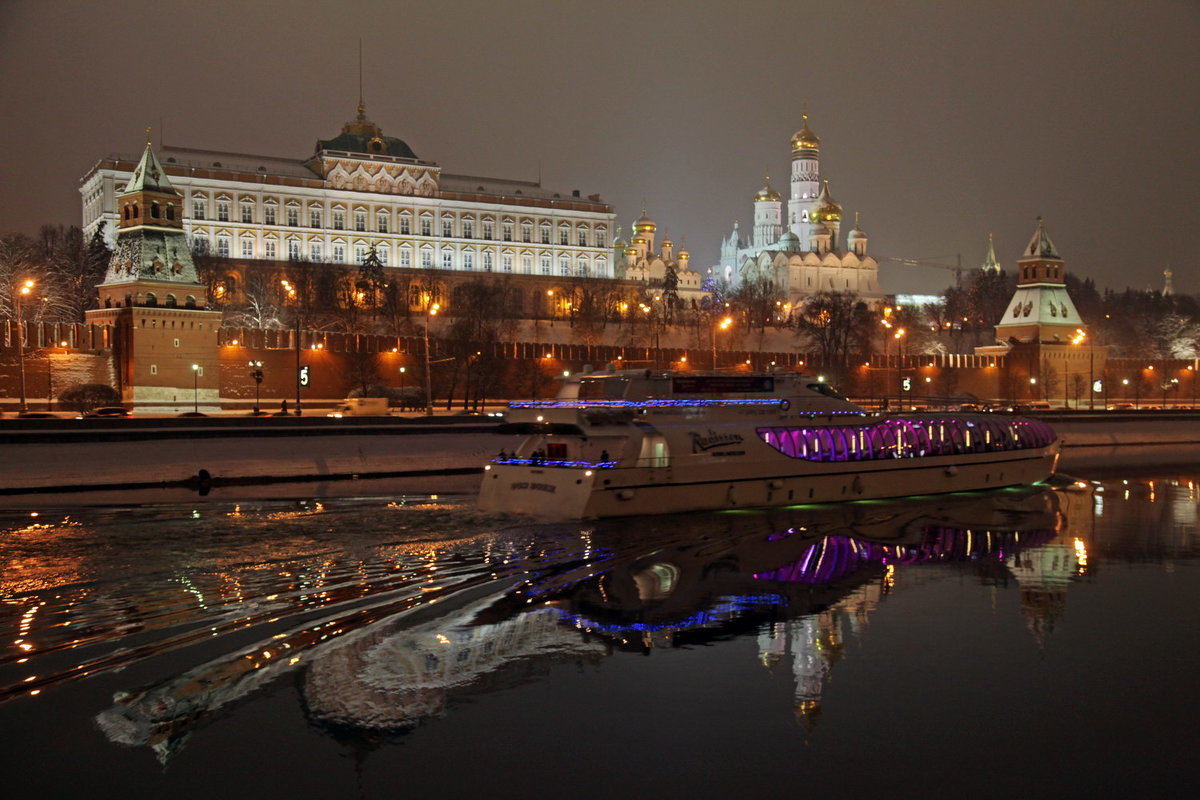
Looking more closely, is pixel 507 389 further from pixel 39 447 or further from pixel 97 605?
pixel 97 605

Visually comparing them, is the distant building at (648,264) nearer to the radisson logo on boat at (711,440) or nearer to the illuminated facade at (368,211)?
the illuminated facade at (368,211)

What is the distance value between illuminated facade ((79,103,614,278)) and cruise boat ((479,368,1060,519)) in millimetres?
100153

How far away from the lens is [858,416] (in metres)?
28.5

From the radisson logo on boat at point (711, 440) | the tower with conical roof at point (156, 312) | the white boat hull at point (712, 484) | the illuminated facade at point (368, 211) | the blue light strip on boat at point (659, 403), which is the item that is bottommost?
the white boat hull at point (712, 484)

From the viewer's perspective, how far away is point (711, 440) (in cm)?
2505

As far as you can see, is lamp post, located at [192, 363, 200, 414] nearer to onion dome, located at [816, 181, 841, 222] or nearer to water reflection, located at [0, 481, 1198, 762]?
water reflection, located at [0, 481, 1198, 762]

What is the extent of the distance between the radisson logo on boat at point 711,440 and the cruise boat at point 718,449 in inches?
0.9

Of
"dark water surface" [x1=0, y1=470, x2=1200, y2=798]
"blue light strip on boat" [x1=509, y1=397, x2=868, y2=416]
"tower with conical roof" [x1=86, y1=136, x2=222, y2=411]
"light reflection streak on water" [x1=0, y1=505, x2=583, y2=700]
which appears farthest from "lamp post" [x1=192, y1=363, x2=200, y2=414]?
"light reflection streak on water" [x1=0, y1=505, x2=583, y2=700]

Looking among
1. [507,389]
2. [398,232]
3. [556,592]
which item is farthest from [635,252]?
[556,592]

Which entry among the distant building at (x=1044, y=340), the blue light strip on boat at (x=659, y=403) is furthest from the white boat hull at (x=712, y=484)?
the distant building at (x=1044, y=340)

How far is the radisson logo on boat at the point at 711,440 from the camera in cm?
2481

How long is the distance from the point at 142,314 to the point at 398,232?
7288cm

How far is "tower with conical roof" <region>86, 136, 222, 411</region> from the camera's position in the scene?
6400 cm

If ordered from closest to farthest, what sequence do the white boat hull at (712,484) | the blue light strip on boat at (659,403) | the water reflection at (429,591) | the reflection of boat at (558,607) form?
the reflection of boat at (558,607)
the water reflection at (429,591)
the white boat hull at (712,484)
the blue light strip on boat at (659,403)
